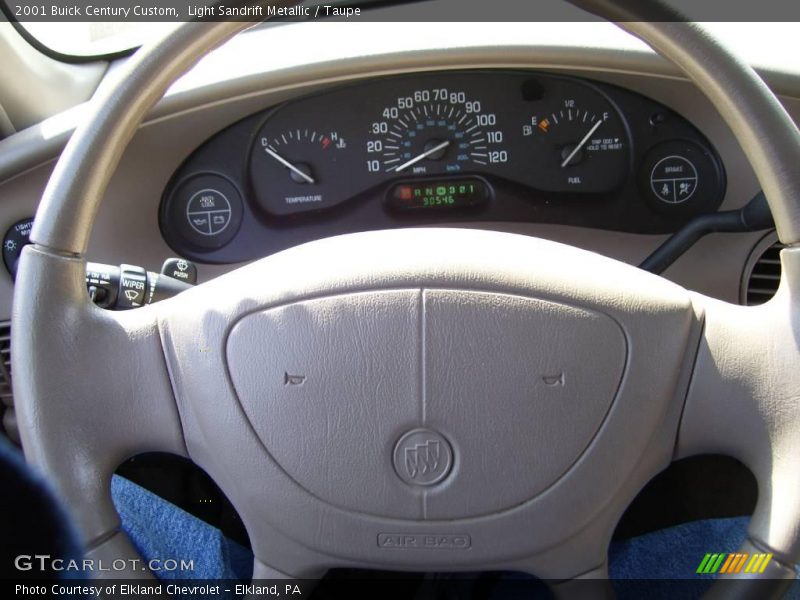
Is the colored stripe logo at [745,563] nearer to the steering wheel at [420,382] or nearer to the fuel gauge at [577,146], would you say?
the steering wheel at [420,382]

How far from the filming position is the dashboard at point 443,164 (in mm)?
1520

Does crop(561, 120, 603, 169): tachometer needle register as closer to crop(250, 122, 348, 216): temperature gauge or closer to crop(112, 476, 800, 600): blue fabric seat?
crop(250, 122, 348, 216): temperature gauge

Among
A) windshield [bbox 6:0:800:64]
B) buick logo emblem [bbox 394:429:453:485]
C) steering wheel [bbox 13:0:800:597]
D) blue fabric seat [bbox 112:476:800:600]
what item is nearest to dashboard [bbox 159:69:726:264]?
windshield [bbox 6:0:800:64]

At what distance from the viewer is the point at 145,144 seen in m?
1.53

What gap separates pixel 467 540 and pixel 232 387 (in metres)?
0.30

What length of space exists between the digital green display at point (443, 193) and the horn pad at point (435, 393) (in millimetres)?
682

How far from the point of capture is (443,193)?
1567mm

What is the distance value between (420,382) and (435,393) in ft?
0.06

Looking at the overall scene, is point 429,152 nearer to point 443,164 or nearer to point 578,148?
point 443,164

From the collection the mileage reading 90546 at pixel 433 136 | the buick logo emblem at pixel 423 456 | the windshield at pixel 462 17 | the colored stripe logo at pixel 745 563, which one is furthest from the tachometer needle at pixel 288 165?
the colored stripe logo at pixel 745 563

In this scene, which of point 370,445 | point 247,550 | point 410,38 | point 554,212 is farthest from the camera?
point 554,212

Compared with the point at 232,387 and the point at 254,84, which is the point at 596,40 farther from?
the point at 232,387

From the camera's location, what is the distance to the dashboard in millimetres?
1520

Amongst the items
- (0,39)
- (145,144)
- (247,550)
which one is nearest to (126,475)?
(247,550)
